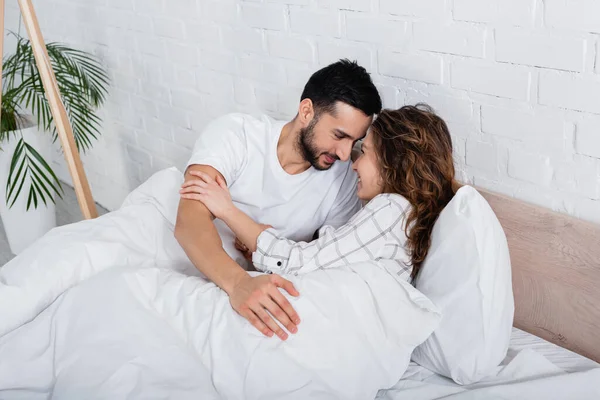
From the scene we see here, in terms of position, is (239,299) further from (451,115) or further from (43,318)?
(451,115)

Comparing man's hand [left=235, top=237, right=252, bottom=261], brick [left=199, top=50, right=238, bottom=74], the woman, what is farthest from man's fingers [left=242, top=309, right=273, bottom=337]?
brick [left=199, top=50, right=238, bottom=74]

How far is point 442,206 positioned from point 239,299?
50cm

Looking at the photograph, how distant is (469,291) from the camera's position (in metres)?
1.39

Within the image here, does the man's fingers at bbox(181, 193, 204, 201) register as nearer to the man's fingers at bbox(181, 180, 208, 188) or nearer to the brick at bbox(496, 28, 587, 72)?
the man's fingers at bbox(181, 180, 208, 188)

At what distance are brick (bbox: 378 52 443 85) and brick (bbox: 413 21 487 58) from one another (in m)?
0.03

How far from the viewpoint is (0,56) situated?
192 centimetres

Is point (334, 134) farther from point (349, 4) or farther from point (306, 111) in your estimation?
point (349, 4)

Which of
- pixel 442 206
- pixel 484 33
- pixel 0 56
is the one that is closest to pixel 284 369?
pixel 442 206

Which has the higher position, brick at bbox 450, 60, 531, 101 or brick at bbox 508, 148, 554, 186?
brick at bbox 450, 60, 531, 101

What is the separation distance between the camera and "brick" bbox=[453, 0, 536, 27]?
55.0 inches

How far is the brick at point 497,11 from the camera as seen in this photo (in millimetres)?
1397

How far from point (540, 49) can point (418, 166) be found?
1.13 ft

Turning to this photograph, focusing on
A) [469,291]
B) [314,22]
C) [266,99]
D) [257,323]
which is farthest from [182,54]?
[469,291]

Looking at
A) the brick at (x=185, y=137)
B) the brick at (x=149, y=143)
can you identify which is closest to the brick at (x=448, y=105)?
the brick at (x=185, y=137)
